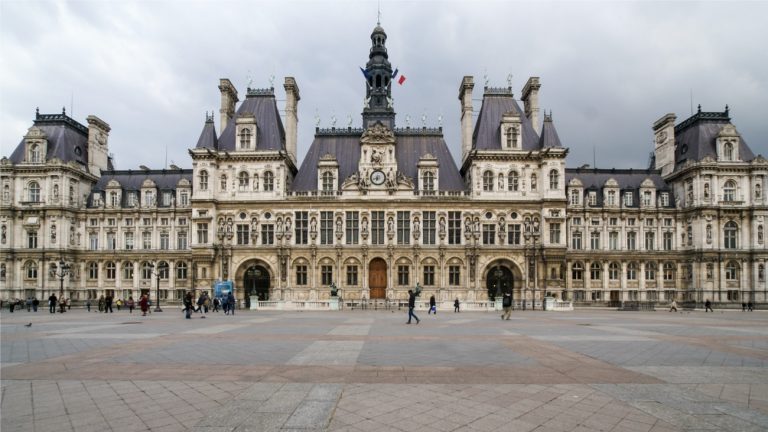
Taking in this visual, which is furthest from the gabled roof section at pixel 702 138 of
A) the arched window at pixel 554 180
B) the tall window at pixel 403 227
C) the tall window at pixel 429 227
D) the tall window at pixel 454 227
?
the tall window at pixel 403 227

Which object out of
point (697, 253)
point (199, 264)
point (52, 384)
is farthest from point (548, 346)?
point (697, 253)

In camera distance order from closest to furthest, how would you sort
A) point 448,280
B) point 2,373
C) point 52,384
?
point 52,384
point 2,373
point 448,280

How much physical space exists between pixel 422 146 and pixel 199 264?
2942 cm

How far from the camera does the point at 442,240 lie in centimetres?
5553

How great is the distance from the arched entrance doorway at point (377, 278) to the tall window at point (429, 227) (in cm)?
549

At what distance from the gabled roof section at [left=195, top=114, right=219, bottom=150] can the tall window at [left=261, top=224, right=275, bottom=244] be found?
441 inches

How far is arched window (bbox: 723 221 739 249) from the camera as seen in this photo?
191 ft

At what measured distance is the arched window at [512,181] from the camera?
186ft

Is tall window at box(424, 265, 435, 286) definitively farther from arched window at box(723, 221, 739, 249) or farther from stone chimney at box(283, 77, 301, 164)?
arched window at box(723, 221, 739, 249)

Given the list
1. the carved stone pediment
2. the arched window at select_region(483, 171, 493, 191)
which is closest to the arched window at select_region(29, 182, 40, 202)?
the carved stone pediment

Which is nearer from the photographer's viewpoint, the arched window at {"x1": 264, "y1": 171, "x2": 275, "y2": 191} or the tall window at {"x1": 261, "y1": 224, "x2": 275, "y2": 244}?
the tall window at {"x1": 261, "y1": 224, "x2": 275, "y2": 244}

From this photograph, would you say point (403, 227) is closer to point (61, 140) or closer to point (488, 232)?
point (488, 232)

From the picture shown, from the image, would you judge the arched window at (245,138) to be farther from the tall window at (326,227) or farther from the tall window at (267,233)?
the tall window at (326,227)

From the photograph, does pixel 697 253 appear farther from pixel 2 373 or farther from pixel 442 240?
pixel 2 373
